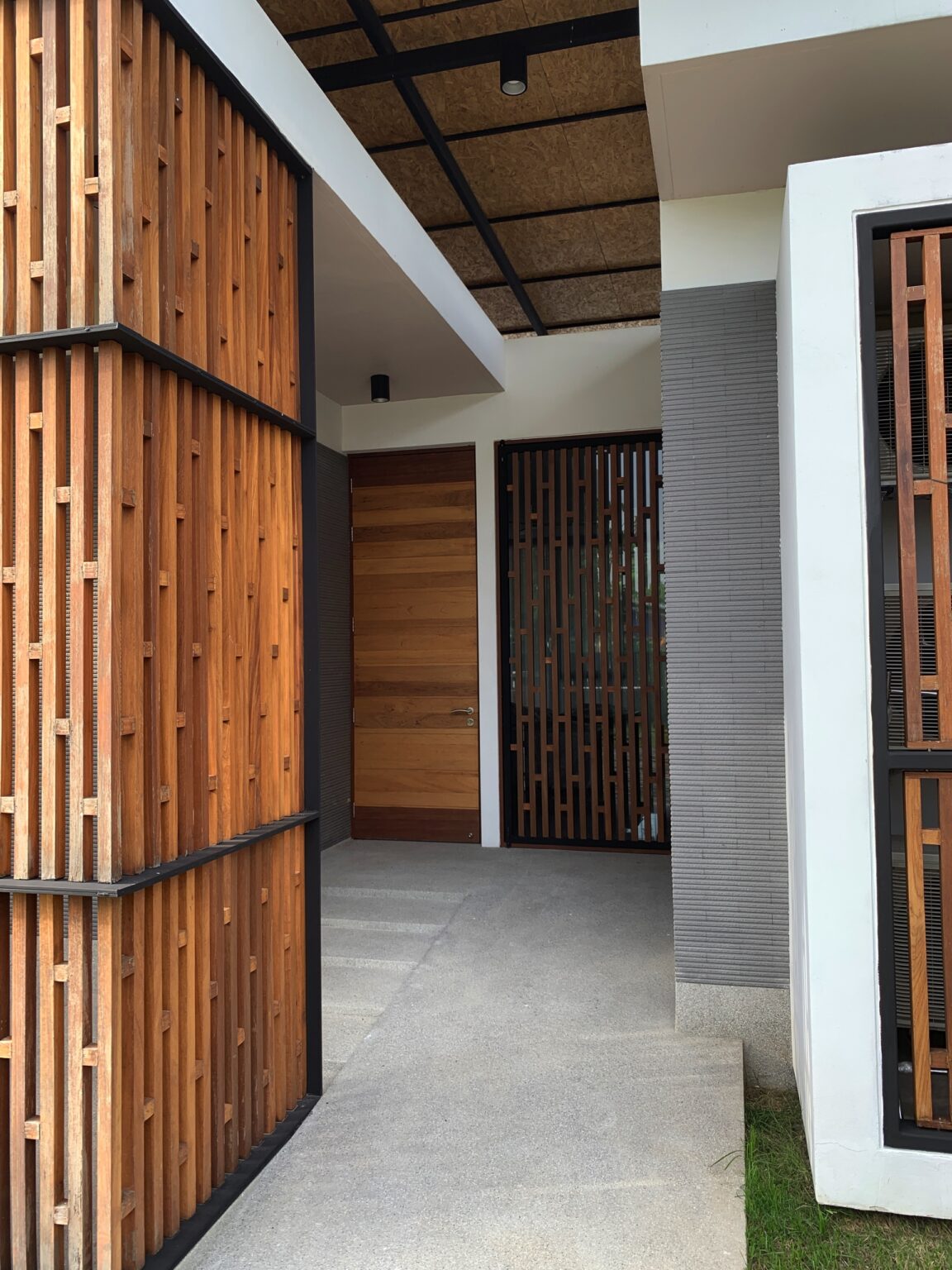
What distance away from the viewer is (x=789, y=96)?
7.99 ft

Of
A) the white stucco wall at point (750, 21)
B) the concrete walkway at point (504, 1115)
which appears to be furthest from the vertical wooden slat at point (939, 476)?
the concrete walkway at point (504, 1115)

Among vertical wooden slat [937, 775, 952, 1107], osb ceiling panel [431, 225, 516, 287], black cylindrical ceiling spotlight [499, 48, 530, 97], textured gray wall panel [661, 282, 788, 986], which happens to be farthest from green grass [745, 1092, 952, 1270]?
osb ceiling panel [431, 225, 516, 287]

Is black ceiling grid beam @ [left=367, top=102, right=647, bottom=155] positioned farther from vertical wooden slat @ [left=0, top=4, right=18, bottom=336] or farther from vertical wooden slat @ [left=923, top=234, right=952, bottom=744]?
vertical wooden slat @ [left=0, top=4, right=18, bottom=336]

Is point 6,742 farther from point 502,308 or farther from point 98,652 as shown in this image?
point 502,308

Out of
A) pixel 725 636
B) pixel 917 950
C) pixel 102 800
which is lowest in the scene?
pixel 917 950

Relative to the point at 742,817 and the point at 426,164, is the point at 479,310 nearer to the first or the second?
the point at 426,164

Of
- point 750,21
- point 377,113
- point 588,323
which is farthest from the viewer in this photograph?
point 588,323

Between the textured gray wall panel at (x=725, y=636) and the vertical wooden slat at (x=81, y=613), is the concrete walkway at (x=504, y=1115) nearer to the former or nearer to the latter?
the textured gray wall panel at (x=725, y=636)

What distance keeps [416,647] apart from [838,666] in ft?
12.2

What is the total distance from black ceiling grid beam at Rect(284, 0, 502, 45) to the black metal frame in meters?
2.19

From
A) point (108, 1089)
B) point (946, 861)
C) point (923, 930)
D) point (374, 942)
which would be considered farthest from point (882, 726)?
point (374, 942)

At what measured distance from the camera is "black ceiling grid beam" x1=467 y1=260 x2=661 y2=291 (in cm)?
570

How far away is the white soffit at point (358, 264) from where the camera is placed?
7.64 feet

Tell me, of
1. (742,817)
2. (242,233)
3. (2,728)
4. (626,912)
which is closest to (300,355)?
(242,233)
